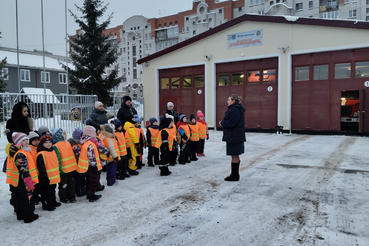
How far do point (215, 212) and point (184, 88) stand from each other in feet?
47.5

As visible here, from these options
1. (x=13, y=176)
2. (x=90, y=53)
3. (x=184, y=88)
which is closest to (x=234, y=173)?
(x=13, y=176)

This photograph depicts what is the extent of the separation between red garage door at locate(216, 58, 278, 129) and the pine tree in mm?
9018

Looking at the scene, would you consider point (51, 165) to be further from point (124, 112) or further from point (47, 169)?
point (124, 112)

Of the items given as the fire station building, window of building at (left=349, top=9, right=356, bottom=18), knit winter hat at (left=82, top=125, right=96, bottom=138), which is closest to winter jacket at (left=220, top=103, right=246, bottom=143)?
knit winter hat at (left=82, top=125, right=96, bottom=138)

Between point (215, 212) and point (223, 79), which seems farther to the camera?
point (223, 79)

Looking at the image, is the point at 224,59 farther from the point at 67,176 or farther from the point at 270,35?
the point at 67,176

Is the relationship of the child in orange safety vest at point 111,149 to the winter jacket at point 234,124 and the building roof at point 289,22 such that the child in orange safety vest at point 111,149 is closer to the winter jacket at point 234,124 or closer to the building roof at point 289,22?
the winter jacket at point 234,124

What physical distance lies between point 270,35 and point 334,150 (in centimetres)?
803

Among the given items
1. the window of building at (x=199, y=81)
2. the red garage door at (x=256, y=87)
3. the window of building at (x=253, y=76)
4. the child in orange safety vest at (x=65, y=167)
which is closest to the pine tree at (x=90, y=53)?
the window of building at (x=199, y=81)

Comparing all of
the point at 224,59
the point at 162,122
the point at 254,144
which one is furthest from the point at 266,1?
the point at 162,122

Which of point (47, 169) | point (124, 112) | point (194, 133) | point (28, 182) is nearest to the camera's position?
point (28, 182)

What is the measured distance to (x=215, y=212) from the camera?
411 centimetres

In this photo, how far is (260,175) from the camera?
6.22m

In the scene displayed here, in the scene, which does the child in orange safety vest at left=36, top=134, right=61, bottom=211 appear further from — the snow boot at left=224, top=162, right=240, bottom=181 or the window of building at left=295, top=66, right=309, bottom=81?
the window of building at left=295, top=66, right=309, bottom=81
